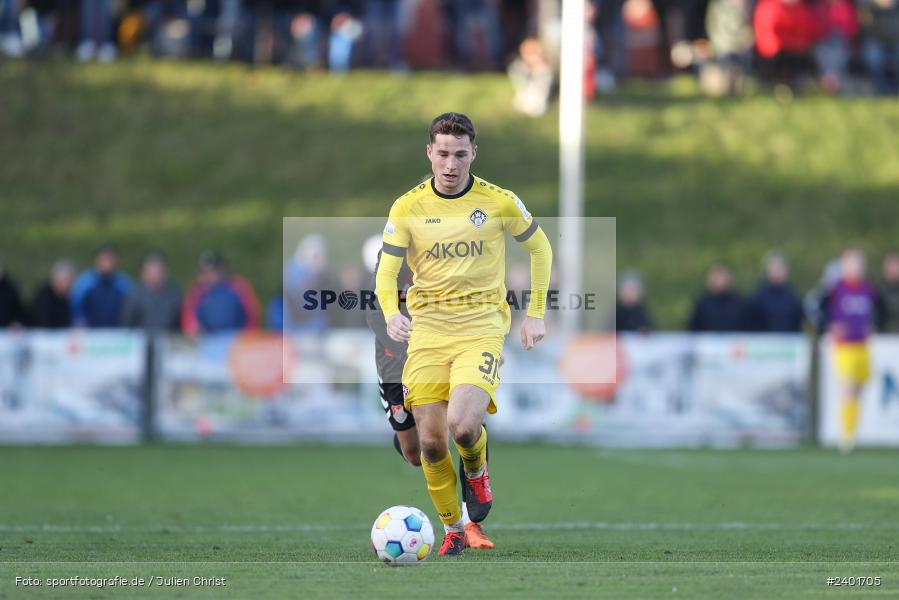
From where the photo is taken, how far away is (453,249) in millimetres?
8820

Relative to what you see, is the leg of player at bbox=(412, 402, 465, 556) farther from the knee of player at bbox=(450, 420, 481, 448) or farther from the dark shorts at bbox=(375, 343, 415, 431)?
the dark shorts at bbox=(375, 343, 415, 431)

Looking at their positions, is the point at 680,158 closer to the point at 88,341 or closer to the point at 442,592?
the point at 88,341

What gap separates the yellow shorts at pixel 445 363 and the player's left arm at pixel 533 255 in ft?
0.72

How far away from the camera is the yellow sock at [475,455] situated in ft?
29.1

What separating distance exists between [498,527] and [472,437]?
2265mm

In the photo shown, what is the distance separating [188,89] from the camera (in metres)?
32.1

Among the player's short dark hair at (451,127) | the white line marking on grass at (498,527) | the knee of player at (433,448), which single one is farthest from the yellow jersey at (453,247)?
the white line marking on grass at (498,527)

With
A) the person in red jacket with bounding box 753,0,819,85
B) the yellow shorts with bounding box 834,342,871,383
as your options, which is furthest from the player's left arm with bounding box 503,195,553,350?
the person in red jacket with bounding box 753,0,819,85

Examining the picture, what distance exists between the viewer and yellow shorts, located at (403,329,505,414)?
28.7 ft

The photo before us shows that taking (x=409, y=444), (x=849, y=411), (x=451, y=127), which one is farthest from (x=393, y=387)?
(x=849, y=411)

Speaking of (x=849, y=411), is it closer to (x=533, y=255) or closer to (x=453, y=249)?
(x=533, y=255)

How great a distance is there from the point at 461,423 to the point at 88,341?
11259mm

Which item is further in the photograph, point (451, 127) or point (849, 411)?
point (849, 411)

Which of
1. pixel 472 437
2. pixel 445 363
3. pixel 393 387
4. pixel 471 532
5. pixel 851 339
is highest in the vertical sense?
pixel 445 363
